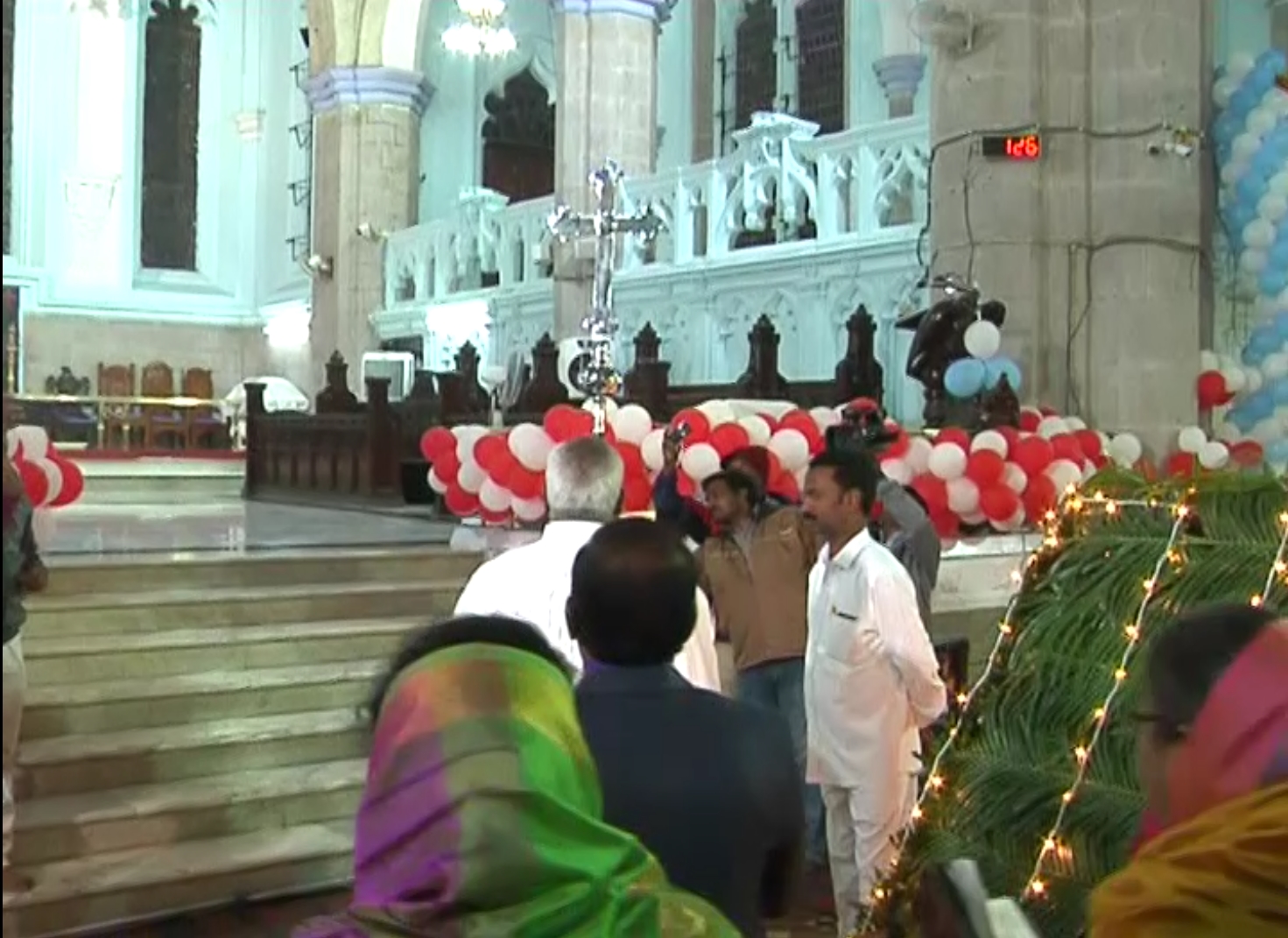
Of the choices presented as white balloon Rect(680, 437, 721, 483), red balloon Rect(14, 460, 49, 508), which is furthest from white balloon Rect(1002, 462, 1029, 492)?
red balloon Rect(14, 460, 49, 508)

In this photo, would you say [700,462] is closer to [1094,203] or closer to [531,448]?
[531,448]

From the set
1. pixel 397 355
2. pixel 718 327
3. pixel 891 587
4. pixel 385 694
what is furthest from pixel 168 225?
pixel 385 694

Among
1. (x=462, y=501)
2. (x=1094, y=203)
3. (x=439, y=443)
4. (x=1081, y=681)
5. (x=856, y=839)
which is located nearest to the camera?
(x=1081, y=681)

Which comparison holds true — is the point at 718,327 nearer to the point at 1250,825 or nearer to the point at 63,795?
the point at 63,795

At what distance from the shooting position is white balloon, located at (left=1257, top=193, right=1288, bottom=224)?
912 cm

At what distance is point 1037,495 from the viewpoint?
7832 mm

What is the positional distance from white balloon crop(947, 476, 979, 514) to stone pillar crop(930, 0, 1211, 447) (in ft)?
7.35

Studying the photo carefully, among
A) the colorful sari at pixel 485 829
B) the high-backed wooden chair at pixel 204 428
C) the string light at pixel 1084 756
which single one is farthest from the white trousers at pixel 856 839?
the high-backed wooden chair at pixel 204 428

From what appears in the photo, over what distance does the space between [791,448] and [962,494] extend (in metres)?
0.88

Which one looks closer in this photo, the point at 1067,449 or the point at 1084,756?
the point at 1084,756

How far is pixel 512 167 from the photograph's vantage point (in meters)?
22.2

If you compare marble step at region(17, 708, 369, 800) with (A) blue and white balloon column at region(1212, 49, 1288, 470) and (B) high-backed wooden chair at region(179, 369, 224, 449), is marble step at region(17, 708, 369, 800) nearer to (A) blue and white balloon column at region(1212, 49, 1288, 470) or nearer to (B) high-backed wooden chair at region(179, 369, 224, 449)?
(A) blue and white balloon column at region(1212, 49, 1288, 470)

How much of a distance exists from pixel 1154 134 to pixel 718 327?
16.0ft

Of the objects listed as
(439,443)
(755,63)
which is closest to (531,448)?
(439,443)
